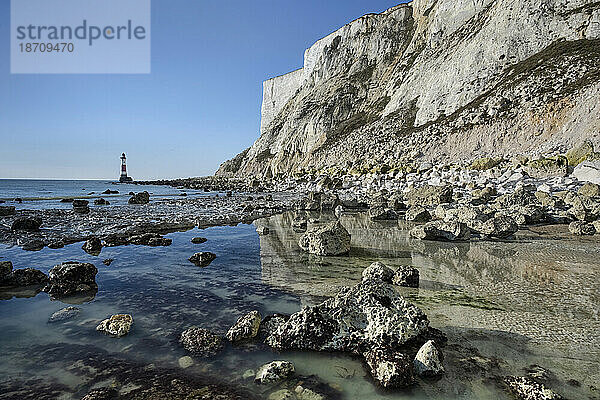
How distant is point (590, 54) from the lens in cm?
3197

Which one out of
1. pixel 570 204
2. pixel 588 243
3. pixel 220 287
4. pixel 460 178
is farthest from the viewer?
pixel 460 178

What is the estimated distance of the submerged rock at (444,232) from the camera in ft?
31.9

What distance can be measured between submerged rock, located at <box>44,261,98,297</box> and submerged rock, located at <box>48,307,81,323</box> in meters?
0.91

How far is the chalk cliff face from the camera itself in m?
31.3

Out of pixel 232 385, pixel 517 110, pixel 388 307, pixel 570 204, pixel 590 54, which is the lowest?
pixel 232 385

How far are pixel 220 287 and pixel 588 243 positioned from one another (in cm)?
964

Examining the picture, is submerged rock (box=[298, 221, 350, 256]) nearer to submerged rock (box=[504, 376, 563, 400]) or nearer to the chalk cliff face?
submerged rock (box=[504, 376, 563, 400])

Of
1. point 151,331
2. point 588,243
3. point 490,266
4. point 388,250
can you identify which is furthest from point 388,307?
point 588,243

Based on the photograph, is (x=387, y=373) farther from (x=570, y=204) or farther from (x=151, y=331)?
(x=570, y=204)

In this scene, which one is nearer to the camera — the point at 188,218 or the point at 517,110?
the point at 188,218

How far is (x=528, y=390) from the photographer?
2.99 m

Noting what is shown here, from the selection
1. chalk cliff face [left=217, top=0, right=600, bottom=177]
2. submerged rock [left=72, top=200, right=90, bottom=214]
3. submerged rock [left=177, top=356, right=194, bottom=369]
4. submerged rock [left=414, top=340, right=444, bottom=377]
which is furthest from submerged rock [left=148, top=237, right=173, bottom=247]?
chalk cliff face [left=217, top=0, right=600, bottom=177]

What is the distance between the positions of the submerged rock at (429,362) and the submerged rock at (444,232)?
6.90 metres

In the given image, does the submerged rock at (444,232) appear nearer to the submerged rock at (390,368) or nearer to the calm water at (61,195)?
the submerged rock at (390,368)
